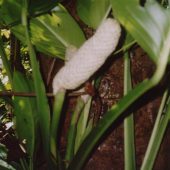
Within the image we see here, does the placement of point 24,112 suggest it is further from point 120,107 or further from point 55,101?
point 120,107

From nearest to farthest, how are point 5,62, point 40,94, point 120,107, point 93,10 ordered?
point 120,107 → point 40,94 → point 93,10 → point 5,62

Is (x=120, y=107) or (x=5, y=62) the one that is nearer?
(x=120, y=107)

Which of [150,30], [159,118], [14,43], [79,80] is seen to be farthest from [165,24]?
[14,43]

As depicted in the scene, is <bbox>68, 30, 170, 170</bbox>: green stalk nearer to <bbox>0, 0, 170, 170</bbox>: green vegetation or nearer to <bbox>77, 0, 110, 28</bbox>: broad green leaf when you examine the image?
<bbox>0, 0, 170, 170</bbox>: green vegetation

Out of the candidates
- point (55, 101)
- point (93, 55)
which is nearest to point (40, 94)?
point (55, 101)

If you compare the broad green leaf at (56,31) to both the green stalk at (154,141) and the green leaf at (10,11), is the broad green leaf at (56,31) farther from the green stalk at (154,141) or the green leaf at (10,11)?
the green stalk at (154,141)

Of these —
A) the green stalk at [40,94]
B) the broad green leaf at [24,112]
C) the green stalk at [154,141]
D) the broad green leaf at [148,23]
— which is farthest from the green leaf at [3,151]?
the broad green leaf at [148,23]

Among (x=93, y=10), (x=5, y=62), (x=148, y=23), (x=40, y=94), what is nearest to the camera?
(x=148, y=23)
